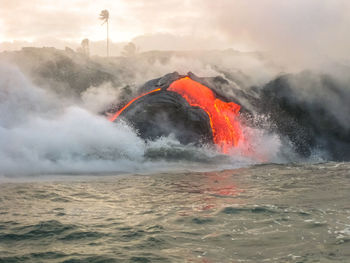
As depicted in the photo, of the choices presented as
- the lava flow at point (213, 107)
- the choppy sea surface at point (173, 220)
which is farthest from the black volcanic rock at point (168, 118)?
the choppy sea surface at point (173, 220)

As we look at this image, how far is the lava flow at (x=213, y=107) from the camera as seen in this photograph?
15547mm

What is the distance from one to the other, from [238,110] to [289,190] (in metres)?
8.13

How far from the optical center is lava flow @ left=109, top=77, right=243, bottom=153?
15.5 metres

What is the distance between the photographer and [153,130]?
1461cm

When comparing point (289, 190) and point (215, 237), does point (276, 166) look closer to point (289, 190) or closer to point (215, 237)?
point (289, 190)

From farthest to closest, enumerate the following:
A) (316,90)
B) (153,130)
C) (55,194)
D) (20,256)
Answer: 1. (316,90)
2. (153,130)
3. (55,194)
4. (20,256)

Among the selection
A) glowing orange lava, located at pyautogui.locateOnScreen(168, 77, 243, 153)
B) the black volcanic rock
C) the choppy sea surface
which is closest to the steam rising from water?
the black volcanic rock

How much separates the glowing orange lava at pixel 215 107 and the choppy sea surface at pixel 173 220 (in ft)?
19.9

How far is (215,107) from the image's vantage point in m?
16.0

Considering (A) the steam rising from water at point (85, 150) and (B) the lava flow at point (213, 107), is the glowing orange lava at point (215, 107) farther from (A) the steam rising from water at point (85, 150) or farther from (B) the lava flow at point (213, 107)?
(A) the steam rising from water at point (85, 150)

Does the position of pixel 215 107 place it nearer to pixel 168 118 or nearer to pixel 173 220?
pixel 168 118

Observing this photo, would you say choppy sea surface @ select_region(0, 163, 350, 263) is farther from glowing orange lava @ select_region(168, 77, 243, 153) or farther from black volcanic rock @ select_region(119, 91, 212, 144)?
glowing orange lava @ select_region(168, 77, 243, 153)

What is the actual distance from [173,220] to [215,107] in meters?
Result: 10.5

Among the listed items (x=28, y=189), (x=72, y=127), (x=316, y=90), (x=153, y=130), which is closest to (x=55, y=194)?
(x=28, y=189)
